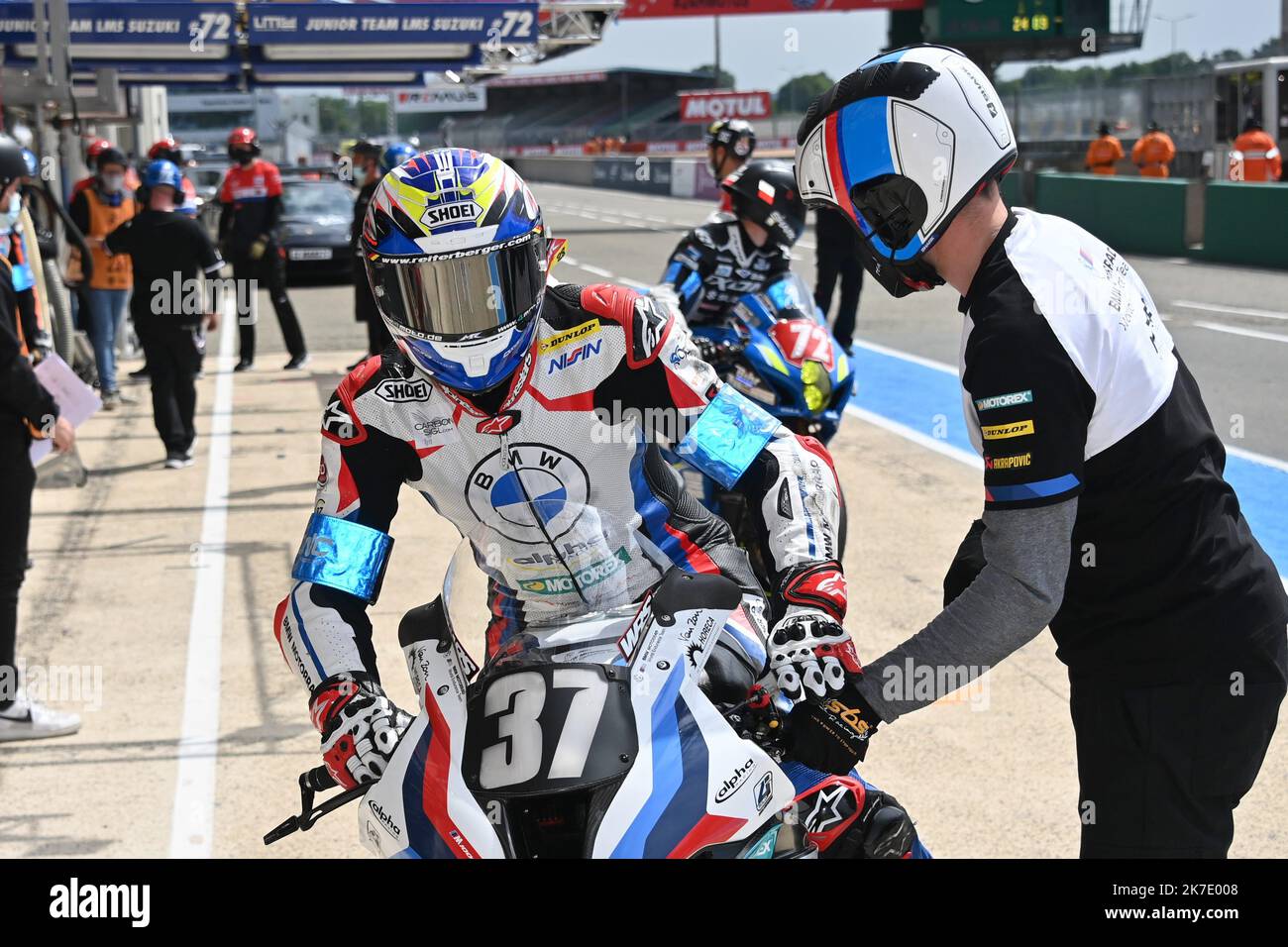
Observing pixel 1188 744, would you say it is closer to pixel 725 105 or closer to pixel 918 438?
pixel 918 438

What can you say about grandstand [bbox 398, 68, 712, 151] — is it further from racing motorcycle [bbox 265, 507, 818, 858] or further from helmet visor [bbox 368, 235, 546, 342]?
racing motorcycle [bbox 265, 507, 818, 858]

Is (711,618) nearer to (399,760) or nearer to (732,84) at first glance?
(399,760)

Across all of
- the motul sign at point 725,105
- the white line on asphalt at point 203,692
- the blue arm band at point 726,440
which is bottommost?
the white line on asphalt at point 203,692

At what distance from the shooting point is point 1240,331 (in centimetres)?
1355

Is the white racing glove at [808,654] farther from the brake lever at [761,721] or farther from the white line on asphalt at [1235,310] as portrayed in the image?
the white line on asphalt at [1235,310]

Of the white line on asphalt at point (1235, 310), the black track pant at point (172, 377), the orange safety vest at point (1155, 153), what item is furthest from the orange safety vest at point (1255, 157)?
the black track pant at point (172, 377)

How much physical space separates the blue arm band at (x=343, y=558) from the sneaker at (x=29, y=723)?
2.86 meters

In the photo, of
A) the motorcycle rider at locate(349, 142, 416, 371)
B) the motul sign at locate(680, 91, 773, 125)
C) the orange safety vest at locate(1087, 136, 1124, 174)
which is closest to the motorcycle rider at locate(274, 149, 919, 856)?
the motorcycle rider at locate(349, 142, 416, 371)

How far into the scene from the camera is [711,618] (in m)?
2.52

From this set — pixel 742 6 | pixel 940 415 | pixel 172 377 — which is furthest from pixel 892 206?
pixel 742 6

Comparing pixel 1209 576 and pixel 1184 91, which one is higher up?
pixel 1184 91

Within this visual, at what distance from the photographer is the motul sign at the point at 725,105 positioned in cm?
6138
